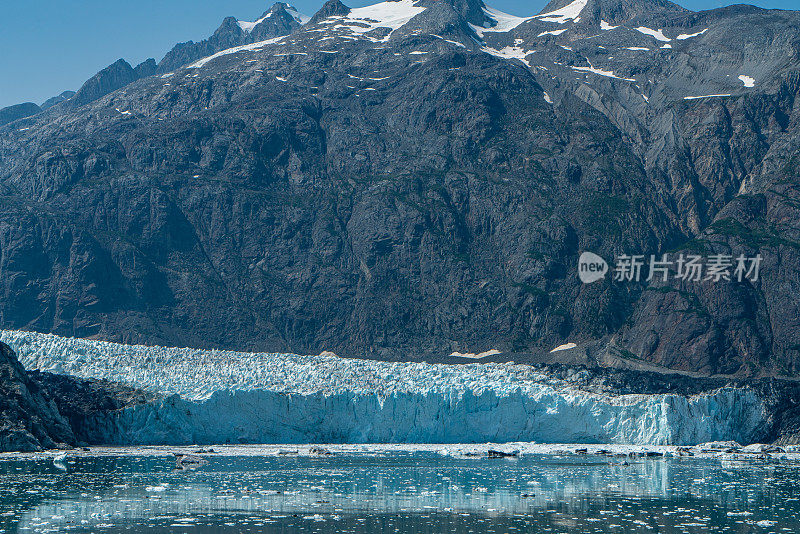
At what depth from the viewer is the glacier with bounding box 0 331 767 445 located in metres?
93.2

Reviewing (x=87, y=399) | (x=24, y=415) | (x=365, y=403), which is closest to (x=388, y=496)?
(x=24, y=415)

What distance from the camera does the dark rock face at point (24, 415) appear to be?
77000 mm

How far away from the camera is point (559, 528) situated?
46844 mm

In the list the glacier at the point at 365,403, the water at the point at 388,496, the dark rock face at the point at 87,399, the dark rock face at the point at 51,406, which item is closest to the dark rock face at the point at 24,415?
the dark rock face at the point at 51,406

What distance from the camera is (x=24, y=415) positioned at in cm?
7850

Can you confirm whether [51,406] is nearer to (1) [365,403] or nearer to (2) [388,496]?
(1) [365,403]

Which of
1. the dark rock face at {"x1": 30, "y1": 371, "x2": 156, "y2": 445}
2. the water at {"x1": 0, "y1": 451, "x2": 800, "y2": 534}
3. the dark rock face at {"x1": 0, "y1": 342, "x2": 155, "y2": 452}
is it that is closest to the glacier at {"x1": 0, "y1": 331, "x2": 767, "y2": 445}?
the dark rock face at {"x1": 30, "y1": 371, "x2": 156, "y2": 445}

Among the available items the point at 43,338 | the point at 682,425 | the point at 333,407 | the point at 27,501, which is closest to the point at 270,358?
the point at 333,407

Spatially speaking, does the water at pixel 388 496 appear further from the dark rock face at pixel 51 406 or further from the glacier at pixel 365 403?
the glacier at pixel 365 403

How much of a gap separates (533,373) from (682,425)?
17.2m

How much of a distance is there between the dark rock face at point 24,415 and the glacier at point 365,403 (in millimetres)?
9054

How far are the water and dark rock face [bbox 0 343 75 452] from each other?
6.14 m

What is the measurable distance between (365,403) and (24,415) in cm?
3458

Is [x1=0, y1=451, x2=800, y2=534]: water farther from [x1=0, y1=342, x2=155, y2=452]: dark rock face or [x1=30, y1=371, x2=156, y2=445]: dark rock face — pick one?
[x1=30, y1=371, x2=156, y2=445]: dark rock face
